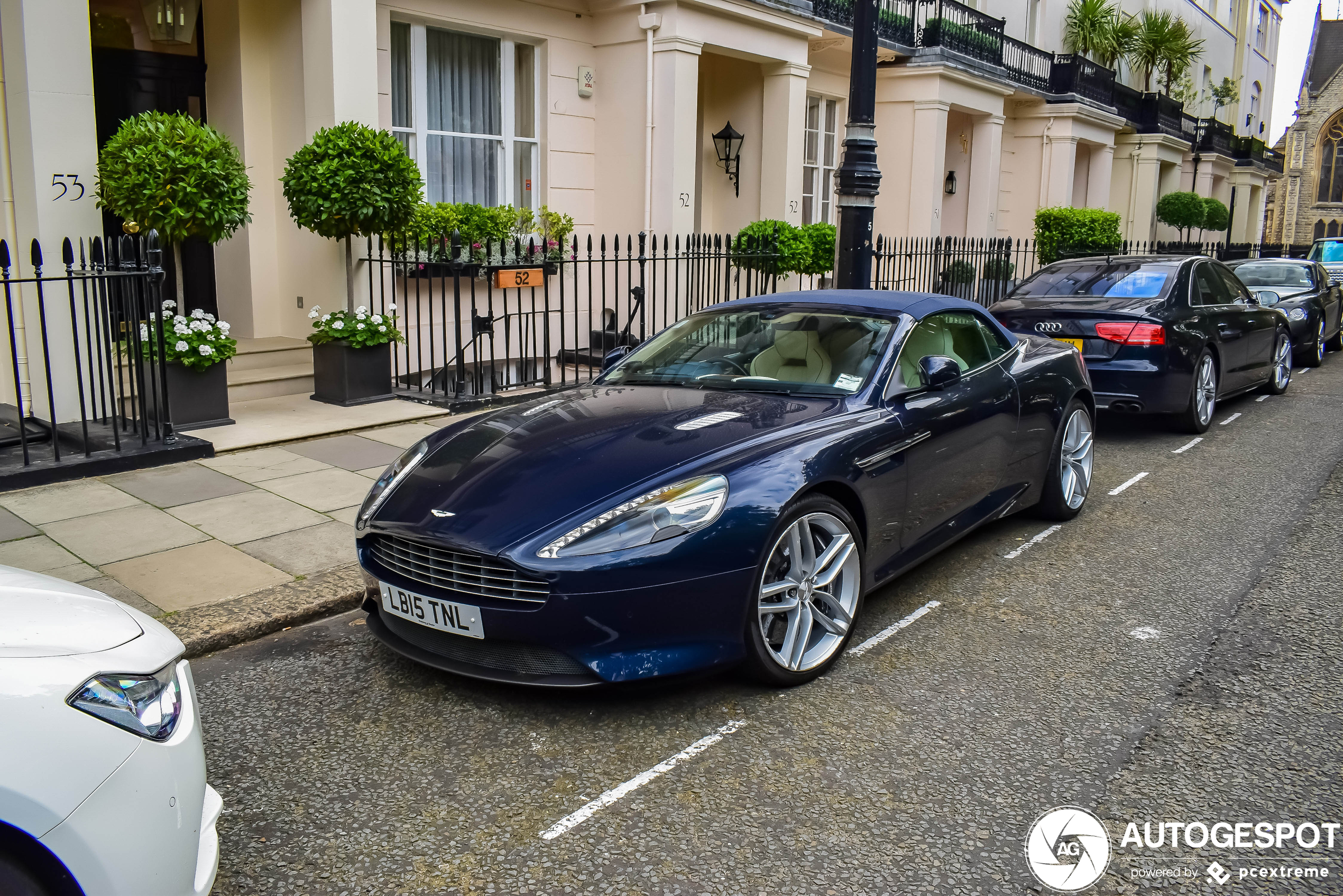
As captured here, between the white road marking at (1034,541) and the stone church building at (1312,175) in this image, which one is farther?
the stone church building at (1312,175)

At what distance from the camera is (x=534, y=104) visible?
489 inches

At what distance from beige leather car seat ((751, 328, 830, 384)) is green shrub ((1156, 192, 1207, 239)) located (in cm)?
2687

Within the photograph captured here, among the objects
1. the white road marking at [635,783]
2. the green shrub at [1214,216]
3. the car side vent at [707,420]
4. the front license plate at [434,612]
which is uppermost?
the green shrub at [1214,216]

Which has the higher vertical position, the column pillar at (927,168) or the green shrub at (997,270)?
the column pillar at (927,168)

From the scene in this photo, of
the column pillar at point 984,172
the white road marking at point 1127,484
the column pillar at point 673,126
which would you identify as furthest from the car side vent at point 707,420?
the column pillar at point 984,172

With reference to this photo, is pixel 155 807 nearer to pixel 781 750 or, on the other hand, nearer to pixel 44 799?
pixel 44 799

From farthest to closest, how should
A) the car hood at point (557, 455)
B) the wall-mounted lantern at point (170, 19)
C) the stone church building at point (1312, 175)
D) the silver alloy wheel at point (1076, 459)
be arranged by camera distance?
the stone church building at point (1312, 175) < the wall-mounted lantern at point (170, 19) < the silver alloy wheel at point (1076, 459) < the car hood at point (557, 455)

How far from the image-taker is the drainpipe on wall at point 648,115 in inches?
480

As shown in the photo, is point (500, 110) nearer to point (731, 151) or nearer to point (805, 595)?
point (731, 151)

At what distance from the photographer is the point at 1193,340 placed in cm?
880

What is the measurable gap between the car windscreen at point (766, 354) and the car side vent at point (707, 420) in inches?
17.4

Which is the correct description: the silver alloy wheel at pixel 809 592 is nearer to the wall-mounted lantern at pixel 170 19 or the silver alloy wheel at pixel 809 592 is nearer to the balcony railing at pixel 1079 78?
the wall-mounted lantern at pixel 170 19

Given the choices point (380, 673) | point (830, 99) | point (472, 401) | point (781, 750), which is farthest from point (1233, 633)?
point (830, 99)

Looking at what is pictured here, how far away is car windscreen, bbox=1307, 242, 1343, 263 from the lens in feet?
67.2
